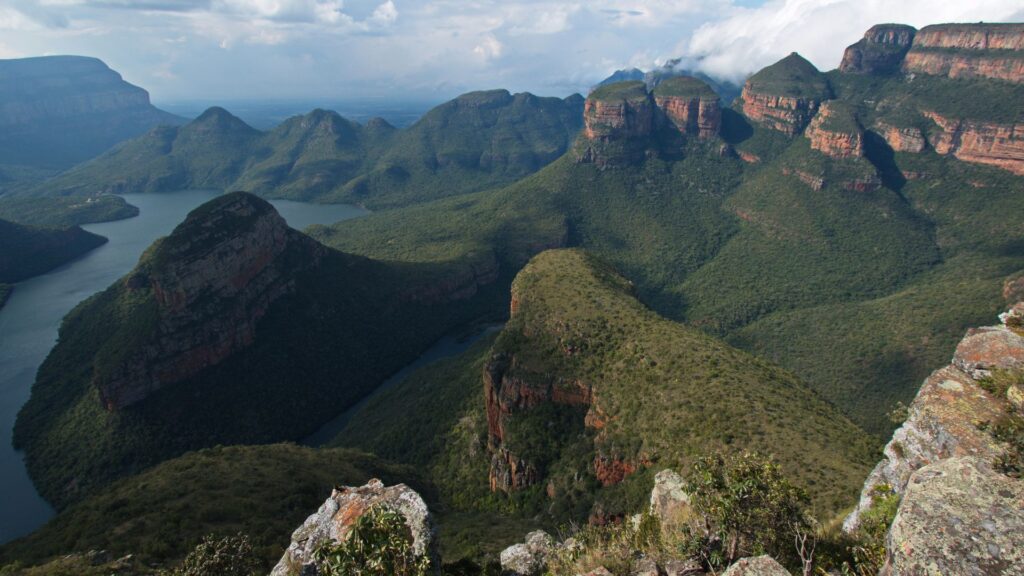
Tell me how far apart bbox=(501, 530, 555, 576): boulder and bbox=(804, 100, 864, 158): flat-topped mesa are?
499ft

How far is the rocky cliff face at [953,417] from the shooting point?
17223mm

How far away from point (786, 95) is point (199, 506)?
609 ft

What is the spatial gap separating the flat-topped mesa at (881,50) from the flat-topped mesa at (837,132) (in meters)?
42.8

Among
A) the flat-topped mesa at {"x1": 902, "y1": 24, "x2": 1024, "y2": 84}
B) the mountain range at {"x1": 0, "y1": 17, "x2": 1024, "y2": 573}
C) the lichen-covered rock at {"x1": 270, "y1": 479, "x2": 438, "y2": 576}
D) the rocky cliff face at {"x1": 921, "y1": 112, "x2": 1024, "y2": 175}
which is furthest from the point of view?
the flat-topped mesa at {"x1": 902, "y1": 24, "x2": 1024, "y2": 84}

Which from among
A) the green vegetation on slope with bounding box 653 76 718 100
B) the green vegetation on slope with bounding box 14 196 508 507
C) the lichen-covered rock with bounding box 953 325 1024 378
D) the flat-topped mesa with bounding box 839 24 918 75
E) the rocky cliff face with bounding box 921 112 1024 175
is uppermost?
the flat-topped mesa with bounding box 839 24 918 75

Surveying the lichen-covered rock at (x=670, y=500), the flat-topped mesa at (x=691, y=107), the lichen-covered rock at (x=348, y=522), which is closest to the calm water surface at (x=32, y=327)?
the lichen-covered rock at (x=348, y=522)

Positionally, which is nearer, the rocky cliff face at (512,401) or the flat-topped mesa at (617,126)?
the rocky cliff face at (512,401)

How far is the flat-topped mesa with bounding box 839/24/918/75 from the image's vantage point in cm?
16812

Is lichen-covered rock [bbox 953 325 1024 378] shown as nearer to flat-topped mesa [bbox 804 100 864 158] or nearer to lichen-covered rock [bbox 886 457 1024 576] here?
lichen-covered rock [bbox 886 457 1024 576]

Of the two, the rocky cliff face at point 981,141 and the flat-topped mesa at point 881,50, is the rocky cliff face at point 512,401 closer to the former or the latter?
the rocky cliff face at point 981,141

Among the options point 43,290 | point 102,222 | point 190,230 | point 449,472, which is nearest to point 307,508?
point 449,472

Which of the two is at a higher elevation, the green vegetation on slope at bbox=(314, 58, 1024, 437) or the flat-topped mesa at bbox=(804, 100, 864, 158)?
the flat-topped mesa at bbox=(804, 100, 864, 158)

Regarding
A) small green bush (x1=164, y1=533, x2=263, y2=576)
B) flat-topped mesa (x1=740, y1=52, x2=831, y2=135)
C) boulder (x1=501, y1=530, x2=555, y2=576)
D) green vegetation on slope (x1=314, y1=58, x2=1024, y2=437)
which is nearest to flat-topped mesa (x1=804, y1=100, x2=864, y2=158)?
green vegetation on slope (x1=314, y1=58, x2=1024, y2=437)

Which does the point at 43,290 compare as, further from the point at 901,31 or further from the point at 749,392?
the point at 901,31
